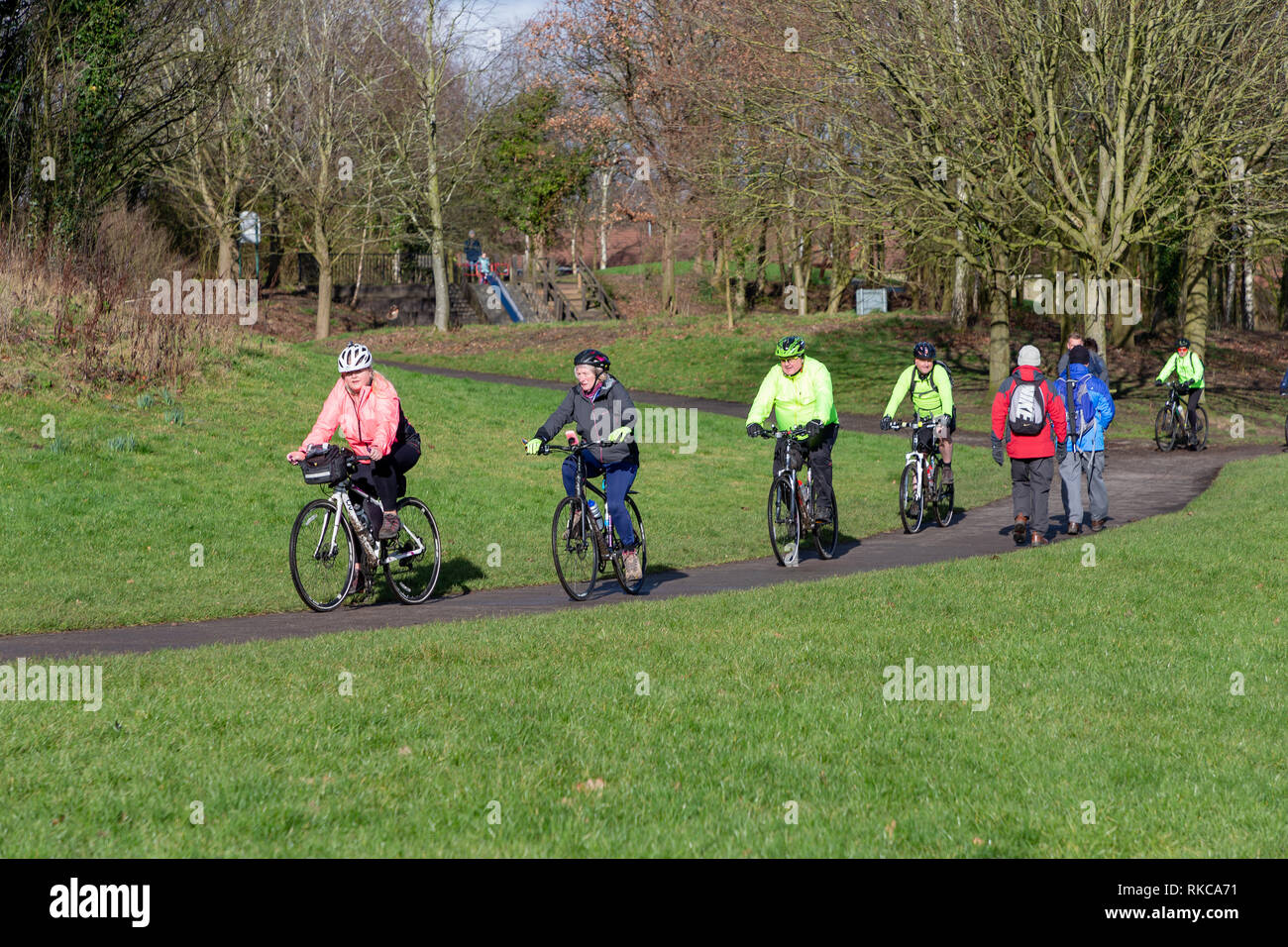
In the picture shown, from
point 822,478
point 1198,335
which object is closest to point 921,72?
point 1198,335

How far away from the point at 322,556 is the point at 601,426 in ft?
8.53

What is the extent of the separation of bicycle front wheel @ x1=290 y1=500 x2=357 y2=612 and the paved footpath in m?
0.18

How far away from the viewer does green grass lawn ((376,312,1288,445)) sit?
105ft

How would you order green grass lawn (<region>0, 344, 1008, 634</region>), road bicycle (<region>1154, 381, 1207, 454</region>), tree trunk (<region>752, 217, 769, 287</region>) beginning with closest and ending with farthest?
green grass lawn (<region>0, 344, 1008, 634</region>), road bicycle (<region>1154, 381, 1207, 454</region>), tree trunk (<region>752, 217, 769, 287</region>)

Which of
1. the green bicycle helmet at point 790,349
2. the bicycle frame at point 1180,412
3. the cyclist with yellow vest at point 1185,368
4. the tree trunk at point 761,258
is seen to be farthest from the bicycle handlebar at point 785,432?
the tree trunk at point 761,258

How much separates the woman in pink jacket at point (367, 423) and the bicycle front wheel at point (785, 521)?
4.17m

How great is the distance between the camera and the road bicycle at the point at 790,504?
13.6 m

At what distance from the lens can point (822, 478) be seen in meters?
14.2

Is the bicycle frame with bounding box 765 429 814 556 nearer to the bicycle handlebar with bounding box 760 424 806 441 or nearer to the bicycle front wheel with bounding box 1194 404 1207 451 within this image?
the bicycle handlebar with bounding box 760 424 806 441

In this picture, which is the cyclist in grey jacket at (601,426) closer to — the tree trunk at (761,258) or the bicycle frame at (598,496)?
the bicycle frame at (598,496)

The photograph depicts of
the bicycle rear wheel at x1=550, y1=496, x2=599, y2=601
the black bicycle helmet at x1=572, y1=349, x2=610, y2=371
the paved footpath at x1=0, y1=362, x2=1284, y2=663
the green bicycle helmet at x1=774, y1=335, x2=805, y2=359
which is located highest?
the green bicycle helmet at x1=774, y1=335, x2=805, y2=359
